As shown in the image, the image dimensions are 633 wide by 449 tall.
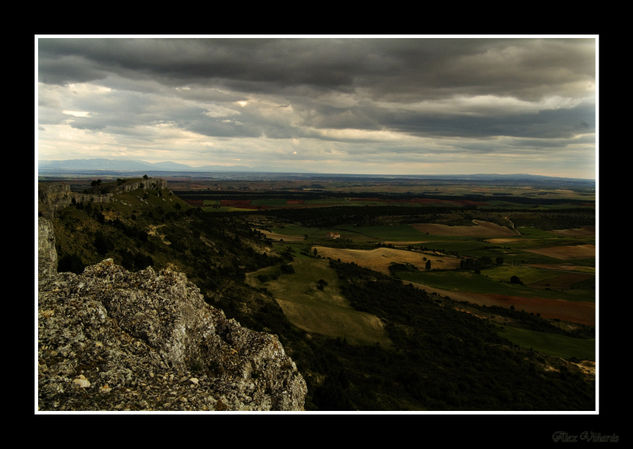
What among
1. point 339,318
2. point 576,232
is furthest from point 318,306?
point 576,232

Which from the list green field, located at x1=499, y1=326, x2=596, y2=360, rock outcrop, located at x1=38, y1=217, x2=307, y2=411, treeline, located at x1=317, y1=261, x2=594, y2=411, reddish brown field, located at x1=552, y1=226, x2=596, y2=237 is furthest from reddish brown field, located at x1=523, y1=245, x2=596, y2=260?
rock outcrop, located at x1=38, y1=217, x2=307, y2=411

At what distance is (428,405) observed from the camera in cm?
2169

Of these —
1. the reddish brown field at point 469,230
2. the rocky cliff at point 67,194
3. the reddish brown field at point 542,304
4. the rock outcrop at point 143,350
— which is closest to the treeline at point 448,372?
the rock outcrop at point 143,350

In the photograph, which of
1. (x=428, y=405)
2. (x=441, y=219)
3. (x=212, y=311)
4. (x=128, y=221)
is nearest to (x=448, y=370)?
(x=428, y=405)

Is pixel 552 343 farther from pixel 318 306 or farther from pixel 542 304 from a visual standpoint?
pixel 318 306

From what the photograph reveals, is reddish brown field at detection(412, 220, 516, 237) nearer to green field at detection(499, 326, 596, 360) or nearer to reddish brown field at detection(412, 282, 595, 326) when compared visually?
Answer: reddish brown field at detection(412, 282, 595, 326)

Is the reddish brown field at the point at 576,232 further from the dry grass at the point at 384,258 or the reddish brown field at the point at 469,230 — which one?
the dry grass at the point at 384,258

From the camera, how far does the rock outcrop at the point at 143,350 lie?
9.37 m

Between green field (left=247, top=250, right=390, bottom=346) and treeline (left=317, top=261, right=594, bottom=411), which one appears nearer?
treeline (left=317, top=261, right=594, bottom=411)

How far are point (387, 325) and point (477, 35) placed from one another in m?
32.3

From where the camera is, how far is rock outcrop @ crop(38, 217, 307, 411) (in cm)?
937

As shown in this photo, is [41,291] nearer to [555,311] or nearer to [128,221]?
[128,221]

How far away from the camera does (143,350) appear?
11070 mm

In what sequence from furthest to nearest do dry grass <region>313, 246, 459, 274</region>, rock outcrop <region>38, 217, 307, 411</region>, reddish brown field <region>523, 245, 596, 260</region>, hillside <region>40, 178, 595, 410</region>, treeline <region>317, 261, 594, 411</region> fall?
reddish brown field <region>523, 245, 596, 260</region> < dry grass <region>313, 246, 459, 274</region> < hillside <region>40, 178, 595, 410</region> < treeline <region>317, 261, 594, 411</region> < rock outcrop <region>38, 217, 307, 411</region>
